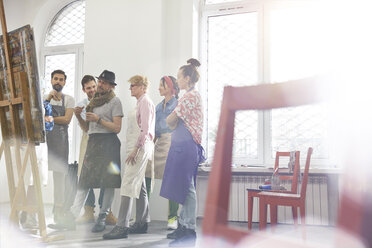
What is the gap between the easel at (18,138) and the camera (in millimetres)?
2410

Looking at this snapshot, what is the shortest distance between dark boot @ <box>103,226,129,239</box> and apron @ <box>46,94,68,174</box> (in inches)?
38.7

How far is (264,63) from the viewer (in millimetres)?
4438

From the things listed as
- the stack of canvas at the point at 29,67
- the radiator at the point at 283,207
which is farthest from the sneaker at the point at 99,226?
the radiator at the point at 283,207

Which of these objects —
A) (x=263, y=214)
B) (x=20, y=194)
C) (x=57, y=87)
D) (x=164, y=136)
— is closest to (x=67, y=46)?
(x=57, y=87)

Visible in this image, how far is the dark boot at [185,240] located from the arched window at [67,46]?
3121mm

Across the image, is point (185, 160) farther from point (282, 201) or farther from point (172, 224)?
point (172, 224)

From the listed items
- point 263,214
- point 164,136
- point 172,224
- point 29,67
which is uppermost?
point 29,67

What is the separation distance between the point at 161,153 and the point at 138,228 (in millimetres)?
809

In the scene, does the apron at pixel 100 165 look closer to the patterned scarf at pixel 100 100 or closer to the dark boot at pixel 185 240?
the patterned scarf at pixel 100 100

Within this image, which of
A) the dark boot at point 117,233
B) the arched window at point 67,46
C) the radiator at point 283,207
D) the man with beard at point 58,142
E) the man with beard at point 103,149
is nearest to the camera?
the dark boot at point 117,233

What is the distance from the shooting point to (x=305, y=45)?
4.33 metres

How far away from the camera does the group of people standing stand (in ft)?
8.98

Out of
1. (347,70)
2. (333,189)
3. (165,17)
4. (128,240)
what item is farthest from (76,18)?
(347,70)

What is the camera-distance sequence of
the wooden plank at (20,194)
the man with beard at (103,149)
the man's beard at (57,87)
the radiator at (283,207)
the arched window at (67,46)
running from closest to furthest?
the wooden plank at (20,194), the man with beard at (103,149), the man's beard at (57,87), the radiator at (283,207), the arched window at (67,46)
